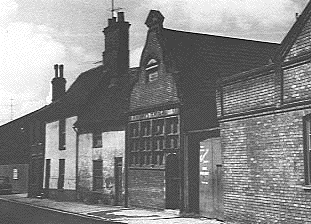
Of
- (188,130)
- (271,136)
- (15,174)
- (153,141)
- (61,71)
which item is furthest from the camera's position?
(15,174)

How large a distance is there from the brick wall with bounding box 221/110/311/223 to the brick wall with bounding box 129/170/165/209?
4549mm

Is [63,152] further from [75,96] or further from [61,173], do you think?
[75,96]

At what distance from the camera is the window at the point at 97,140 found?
2486 centimetres

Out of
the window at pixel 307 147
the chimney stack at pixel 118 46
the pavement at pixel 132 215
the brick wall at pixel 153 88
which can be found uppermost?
the chimney stack at pixel 118 46

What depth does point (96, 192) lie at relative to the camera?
2472cm

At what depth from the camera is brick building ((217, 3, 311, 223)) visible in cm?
1250

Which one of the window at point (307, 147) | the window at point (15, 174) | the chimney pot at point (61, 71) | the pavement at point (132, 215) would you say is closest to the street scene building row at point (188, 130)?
the window at point (307, 147)

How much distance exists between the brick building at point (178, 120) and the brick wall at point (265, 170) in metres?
1.43

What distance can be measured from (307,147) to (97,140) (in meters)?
14.6

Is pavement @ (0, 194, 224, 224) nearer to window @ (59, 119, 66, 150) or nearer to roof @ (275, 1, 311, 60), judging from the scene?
roof @ (275, 1, 311, 60)

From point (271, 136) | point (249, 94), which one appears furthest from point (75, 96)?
point (271, 136)

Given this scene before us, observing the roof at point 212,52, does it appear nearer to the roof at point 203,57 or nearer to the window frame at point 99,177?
the roof at point 203,57

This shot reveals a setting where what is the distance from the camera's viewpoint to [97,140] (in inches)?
997

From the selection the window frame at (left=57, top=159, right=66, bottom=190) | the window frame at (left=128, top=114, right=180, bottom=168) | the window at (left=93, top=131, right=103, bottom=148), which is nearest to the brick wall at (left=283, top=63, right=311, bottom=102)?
the window frame at (left=128, top=114, right=180, bottom=168)
